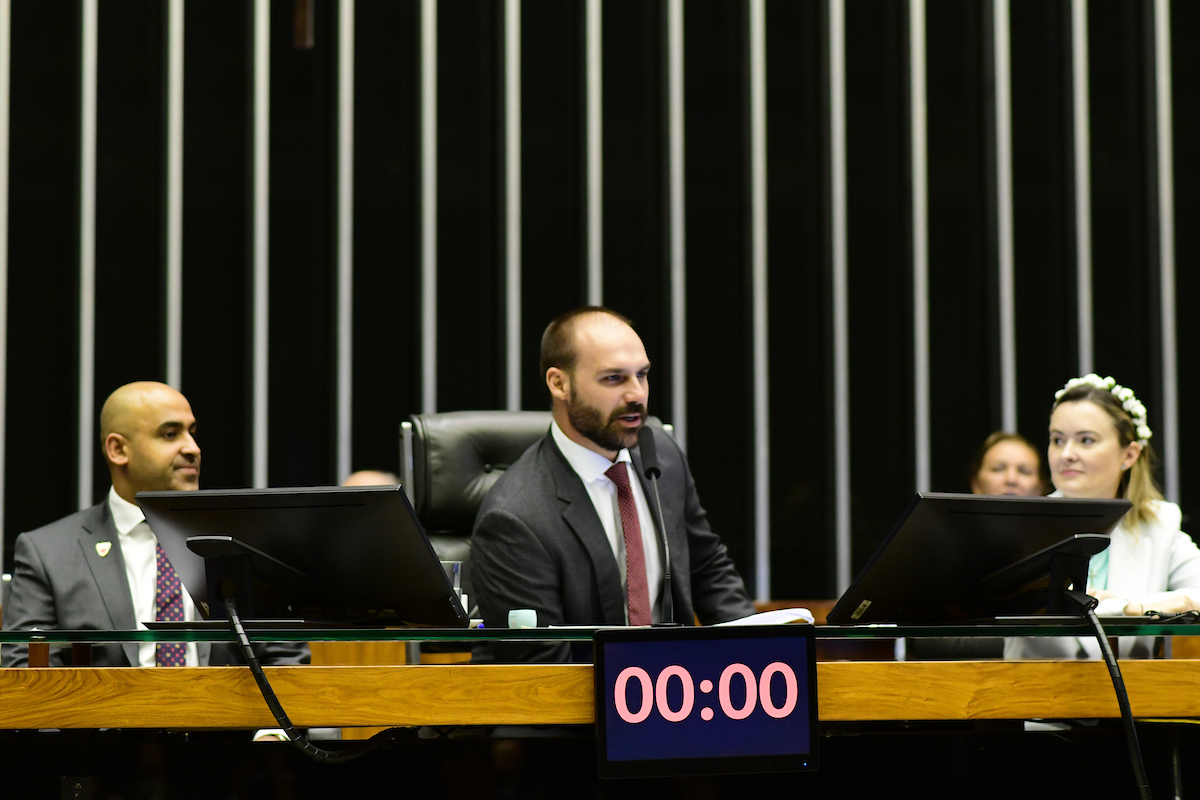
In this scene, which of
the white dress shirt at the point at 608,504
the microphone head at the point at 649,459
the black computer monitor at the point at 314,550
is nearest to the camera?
the black computer monitor at the point at 314,550

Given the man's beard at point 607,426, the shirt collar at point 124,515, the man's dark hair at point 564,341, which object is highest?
the man's dark hair at point 564,341

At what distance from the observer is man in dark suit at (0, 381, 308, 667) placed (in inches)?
92.4

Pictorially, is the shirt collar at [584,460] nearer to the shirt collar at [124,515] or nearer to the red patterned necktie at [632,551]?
the red patterned necktie at [632,551]

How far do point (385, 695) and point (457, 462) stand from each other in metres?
1.22

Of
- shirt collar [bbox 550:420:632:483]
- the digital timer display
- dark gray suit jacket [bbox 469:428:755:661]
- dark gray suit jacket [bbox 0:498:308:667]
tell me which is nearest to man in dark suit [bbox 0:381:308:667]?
dark gray suit jacket [bbox 0:498:308:667]

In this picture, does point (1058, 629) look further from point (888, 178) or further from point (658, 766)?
point (888, 178)

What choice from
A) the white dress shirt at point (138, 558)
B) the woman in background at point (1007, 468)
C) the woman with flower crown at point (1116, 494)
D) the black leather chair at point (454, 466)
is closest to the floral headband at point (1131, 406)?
the woman with flower crown at point (1116, 494)

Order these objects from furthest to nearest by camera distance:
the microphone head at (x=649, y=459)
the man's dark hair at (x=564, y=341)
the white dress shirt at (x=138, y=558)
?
the white dress shirt at (x=138, y=558)
the man's dark hair at (x=564, y=341)
the microphone head at (x=649, y=459)

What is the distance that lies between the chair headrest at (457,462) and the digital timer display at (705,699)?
4.05ft

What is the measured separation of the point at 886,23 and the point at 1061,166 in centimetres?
74

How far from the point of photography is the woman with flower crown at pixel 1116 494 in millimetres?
2217

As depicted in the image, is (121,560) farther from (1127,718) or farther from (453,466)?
(1127,718)

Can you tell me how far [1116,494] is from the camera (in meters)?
2.49

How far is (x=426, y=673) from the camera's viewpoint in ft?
3.90
